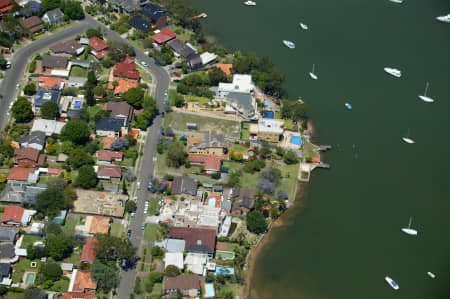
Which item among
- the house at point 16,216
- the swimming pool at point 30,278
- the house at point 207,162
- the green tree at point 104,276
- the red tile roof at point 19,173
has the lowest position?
the swimming pool at point 30,278

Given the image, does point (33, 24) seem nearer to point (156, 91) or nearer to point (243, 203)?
point (156, 91)

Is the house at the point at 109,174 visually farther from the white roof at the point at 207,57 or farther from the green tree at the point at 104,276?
the white roof at the point at 207,57

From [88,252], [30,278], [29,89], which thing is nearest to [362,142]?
[88,252]

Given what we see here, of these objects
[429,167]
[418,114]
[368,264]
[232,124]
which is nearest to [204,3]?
[232,124]

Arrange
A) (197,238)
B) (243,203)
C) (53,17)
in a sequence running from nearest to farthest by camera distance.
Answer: (197,238) < (243,203) < (53,17)

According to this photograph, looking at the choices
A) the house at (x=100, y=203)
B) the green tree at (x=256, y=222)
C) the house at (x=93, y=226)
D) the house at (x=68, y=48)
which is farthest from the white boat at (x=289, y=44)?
the house at (x=93, y=226)

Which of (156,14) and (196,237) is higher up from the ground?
(156,14)

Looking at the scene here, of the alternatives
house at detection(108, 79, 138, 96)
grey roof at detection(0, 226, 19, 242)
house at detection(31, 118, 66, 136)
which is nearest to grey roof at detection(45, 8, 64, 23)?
house at detection(108, 79, 138, 96)
